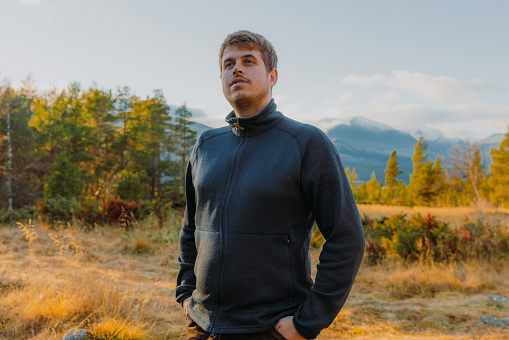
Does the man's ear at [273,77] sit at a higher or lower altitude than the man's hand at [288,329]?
higher

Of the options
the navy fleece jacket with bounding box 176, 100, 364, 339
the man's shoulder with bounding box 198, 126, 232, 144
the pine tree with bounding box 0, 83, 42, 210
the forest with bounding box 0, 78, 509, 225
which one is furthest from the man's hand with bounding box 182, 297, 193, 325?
the pine tree with bounding box 0, 83, 42, 210

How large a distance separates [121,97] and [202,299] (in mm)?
32174

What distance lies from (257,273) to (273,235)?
0.53 feet

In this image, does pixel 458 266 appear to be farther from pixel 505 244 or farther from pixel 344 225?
pixel 344 225

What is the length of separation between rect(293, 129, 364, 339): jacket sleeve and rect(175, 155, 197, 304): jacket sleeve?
68cm

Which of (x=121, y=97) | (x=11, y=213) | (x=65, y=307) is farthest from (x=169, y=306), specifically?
(x=121, y=97)

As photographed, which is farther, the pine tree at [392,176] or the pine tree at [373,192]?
the pine tree at [373,192]

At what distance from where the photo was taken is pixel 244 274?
4.48 feet

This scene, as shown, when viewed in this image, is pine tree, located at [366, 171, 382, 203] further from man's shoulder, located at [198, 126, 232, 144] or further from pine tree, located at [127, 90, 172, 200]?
man's shoulder, located at [198, 126, 232, 144]

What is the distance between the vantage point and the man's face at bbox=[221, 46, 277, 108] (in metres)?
1.54

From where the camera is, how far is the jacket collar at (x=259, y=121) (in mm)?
1536

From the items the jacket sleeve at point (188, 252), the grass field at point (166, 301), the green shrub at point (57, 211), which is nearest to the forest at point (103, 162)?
the green shrub at point (57, 211)

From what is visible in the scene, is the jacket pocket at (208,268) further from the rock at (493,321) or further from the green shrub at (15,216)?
the green shrub at (15,216)

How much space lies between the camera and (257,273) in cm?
136
